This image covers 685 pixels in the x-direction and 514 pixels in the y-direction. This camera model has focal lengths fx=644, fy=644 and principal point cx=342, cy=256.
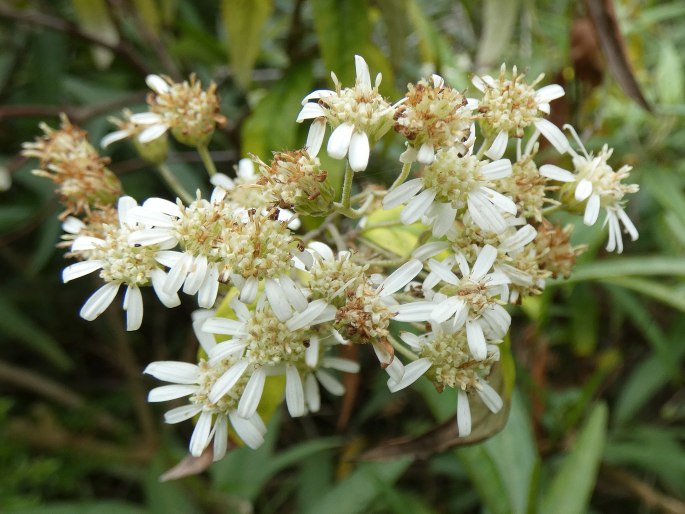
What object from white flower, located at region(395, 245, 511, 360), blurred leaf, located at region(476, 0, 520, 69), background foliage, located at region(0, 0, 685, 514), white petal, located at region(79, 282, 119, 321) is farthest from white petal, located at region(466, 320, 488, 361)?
blurred leaf, located at region(476, 0, 520, 69)

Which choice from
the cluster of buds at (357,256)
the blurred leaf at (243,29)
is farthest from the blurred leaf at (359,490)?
the blurred leaf at (243,29)

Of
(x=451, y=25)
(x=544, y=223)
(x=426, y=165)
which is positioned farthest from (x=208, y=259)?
(x=451, y=25)

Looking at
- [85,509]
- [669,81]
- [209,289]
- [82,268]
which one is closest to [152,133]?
[82,268]

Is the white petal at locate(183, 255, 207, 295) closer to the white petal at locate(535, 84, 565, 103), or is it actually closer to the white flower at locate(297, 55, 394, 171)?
the white flower at locate(297, 55, 394, 171)

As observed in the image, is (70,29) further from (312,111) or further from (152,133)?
(312,111)

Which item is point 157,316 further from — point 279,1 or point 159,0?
point 279,1

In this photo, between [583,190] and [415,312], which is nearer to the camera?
[415,312]
